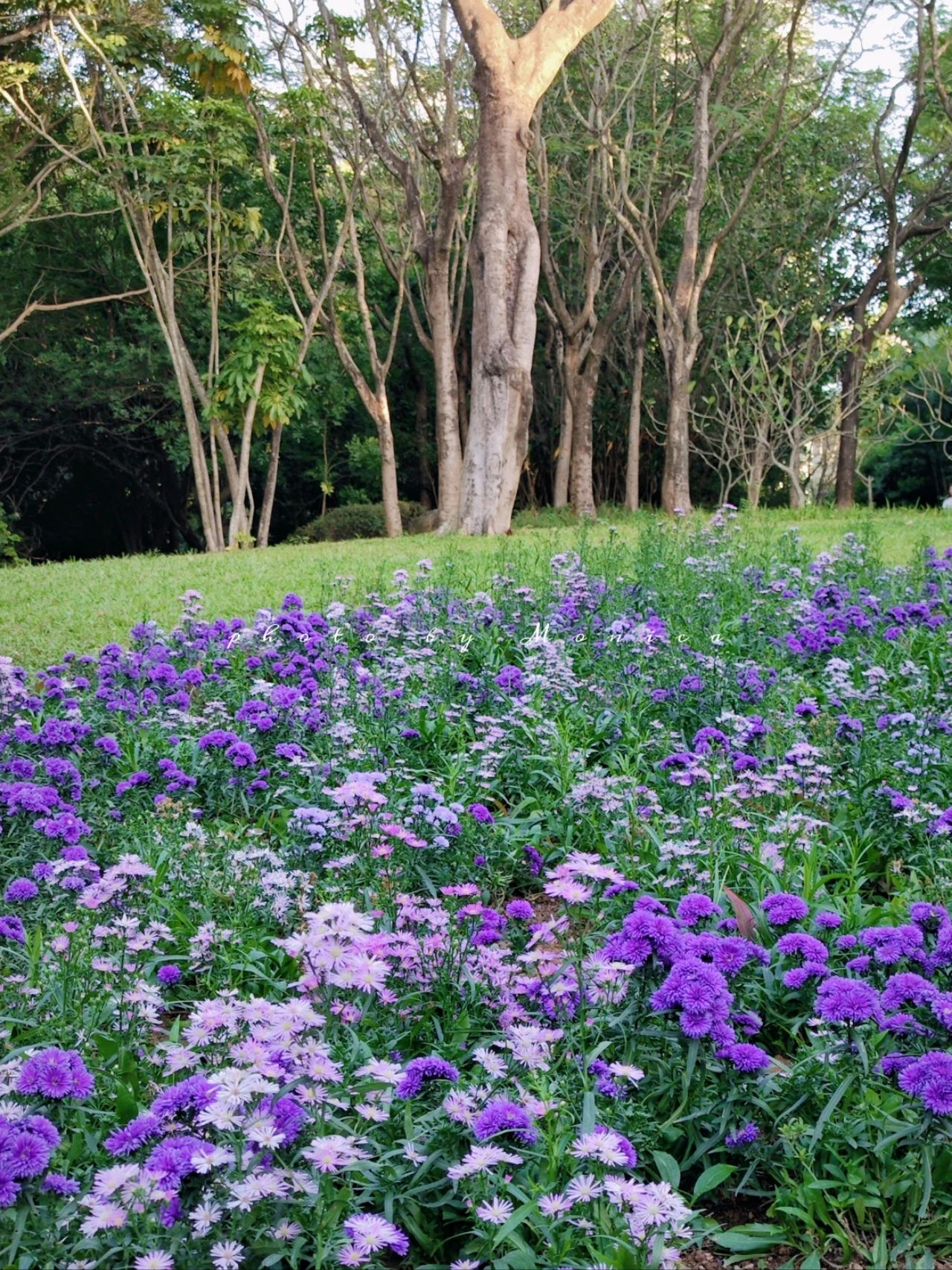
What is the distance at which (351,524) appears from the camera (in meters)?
22.8

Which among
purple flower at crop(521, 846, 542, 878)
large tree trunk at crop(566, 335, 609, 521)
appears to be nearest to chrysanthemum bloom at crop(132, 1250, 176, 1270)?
purple flower at crop(521, 846, 542, 878)

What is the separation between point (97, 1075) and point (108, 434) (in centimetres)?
2406

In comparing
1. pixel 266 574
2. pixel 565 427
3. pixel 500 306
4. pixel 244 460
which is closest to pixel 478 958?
pixel 266 574

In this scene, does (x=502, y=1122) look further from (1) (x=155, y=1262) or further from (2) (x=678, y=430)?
(2) (x=678, y=430)

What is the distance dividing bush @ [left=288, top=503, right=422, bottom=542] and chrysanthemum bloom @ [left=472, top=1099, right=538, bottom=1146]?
20.5 m

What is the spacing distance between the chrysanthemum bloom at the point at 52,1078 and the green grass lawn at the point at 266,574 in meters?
4.59

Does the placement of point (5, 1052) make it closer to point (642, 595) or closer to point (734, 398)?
point (642, 595)

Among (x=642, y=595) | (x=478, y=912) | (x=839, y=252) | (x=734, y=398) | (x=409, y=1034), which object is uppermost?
(x=839, y=252)

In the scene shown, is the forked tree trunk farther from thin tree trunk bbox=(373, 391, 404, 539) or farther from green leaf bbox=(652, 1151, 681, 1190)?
green leaf bbox=(652, 1151, 681, 1190)

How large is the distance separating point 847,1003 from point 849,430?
18469mm

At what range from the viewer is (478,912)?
272cm

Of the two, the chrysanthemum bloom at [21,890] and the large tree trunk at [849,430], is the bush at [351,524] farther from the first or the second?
the chrysanthemum bloom at [21,890]

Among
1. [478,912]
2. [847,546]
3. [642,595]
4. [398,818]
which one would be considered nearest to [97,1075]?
[478,912]

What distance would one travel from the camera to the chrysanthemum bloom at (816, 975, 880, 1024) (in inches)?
79.8
